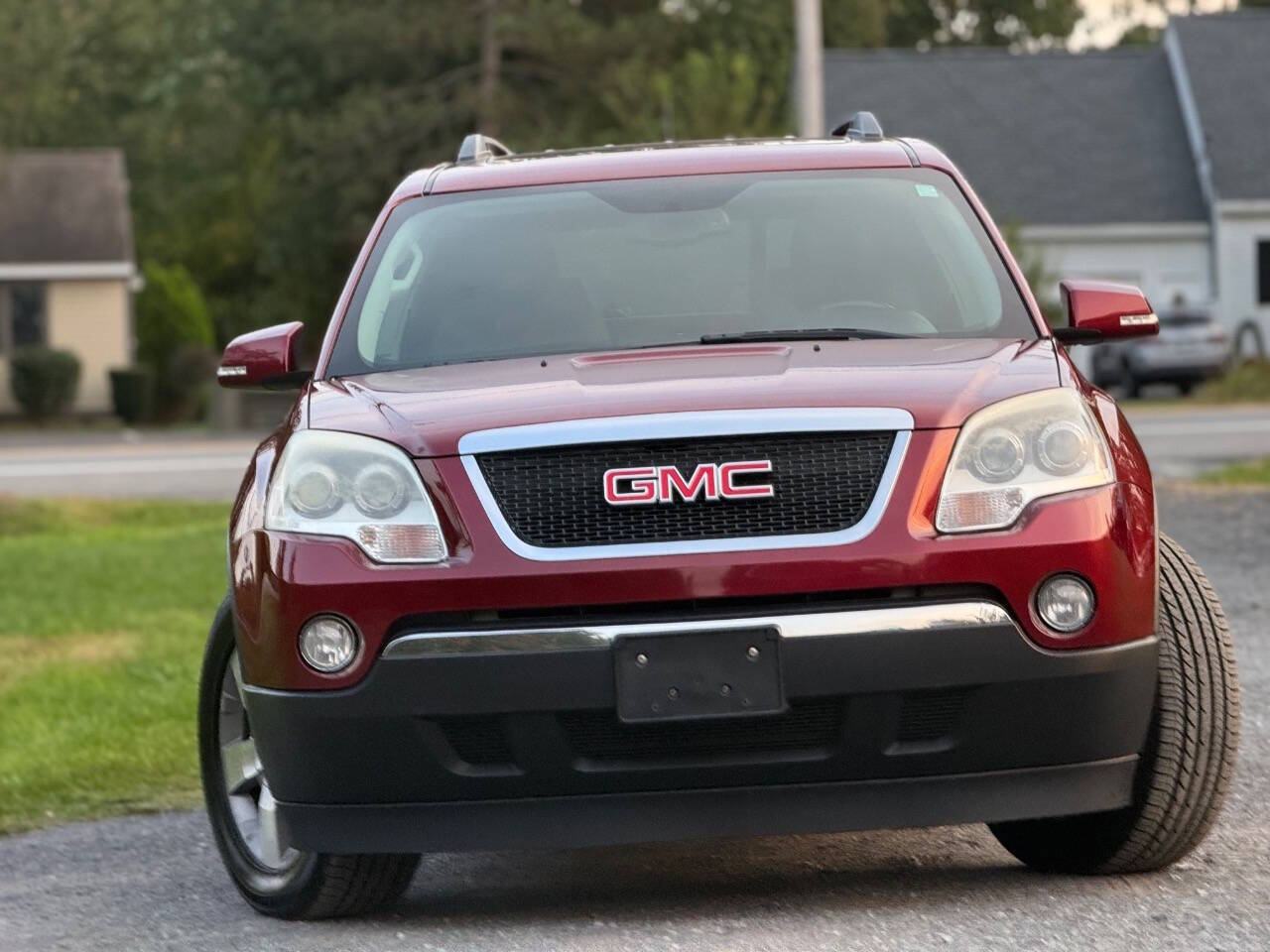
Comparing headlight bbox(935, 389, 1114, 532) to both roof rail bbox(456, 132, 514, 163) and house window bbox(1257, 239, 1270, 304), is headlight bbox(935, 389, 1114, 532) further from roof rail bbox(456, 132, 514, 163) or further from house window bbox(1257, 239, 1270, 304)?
house window bbox(1257, 239, 1270, 304)

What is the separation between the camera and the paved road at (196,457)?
21297 millimetres

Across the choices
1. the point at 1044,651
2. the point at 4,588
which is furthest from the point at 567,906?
the point at 4,588

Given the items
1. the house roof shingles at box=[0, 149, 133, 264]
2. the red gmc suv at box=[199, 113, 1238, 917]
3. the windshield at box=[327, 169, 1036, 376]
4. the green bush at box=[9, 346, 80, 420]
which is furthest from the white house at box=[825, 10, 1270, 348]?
the red gmc suv at box=[199, 113, 1238, 917]

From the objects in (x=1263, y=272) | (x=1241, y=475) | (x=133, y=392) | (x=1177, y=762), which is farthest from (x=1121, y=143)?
(x=1177, y=762)

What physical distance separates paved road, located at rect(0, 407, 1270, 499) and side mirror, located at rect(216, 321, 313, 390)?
43.3ft

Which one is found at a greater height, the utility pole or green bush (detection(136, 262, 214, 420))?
the utility pole

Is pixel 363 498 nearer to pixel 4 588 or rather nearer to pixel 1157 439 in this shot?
pixel 4 588

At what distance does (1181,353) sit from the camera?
3591 centimetres

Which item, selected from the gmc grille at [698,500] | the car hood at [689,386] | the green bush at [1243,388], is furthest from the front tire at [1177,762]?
the green bush at [1243,388]

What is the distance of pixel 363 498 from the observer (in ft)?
15.4

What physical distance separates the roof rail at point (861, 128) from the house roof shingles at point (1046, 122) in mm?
35078

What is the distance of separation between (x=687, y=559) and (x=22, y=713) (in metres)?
5.00

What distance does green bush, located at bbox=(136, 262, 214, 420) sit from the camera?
145ft

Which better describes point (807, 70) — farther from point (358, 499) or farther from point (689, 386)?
point (358, 499)
